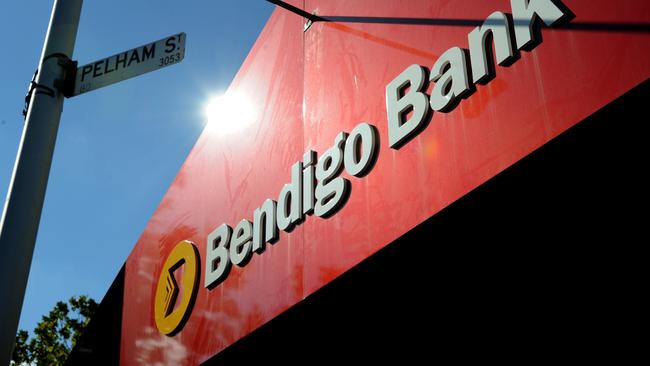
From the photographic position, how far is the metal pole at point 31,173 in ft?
13.7

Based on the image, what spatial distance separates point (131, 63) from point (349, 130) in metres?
1.79

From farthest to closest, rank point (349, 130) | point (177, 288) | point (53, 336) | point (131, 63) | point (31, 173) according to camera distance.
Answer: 1. point (53, 336)
2. point (177, 288)
3. point (131, 63)
4. point (31, 173)
5. point (349, 130)

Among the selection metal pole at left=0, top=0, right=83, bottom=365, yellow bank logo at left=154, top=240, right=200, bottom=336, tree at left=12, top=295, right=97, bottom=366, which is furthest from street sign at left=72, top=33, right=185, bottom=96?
tree at left=12, top=295, right=97, bottom=366

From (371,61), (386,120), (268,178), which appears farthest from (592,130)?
(268,178)

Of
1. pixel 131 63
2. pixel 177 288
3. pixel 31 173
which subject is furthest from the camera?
pixel 177 288

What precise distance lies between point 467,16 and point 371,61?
0.94 metres

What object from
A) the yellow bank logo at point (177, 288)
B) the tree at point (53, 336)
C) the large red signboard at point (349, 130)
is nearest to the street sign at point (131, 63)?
the large red signboard at point (349, 130)

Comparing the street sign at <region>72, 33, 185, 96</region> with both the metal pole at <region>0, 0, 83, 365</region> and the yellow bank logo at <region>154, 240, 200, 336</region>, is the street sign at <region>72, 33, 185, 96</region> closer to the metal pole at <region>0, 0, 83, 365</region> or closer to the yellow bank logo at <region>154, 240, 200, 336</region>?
the metal pole at <region>0, 0, 83, 365</region>

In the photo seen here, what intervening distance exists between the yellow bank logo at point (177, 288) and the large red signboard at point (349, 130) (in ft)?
0.31

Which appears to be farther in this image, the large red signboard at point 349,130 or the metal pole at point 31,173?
the metal pole at point 31,173

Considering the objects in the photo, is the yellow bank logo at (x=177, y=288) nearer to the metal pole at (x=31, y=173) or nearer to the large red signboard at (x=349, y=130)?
the large red signboard at (x=349, y=130)

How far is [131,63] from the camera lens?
205 inches

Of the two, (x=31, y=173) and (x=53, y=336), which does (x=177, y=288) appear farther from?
(x=53, y=336)

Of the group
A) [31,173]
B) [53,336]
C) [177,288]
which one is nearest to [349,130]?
[31,173]
